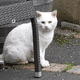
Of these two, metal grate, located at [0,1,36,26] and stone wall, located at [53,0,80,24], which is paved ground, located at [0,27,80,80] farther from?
metal grate, located at [0,1,36,26]

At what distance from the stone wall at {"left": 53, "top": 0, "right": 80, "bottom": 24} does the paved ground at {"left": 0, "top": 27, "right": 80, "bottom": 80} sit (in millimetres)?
726

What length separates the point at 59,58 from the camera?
330 cm

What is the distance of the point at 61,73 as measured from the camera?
2557 mm

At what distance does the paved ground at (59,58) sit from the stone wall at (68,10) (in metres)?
0.73

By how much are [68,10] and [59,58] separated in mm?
3074

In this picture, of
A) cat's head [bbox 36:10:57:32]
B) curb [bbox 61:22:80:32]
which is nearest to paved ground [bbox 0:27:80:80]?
curb [bbox 61:22:80:32]

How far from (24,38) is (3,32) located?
0.79m

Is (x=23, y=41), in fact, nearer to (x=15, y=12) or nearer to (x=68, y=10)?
(x=15, y=12)

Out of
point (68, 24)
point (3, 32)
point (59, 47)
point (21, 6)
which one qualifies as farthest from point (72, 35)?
point (21, 6)

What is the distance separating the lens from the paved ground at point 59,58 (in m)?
2.44

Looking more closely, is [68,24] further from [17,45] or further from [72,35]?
[17,45]

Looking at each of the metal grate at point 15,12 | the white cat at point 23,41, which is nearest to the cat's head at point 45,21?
the white cat at point 23,41

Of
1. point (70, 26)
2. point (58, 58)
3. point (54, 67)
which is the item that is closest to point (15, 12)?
point (54, 67)

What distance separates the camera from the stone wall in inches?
227
